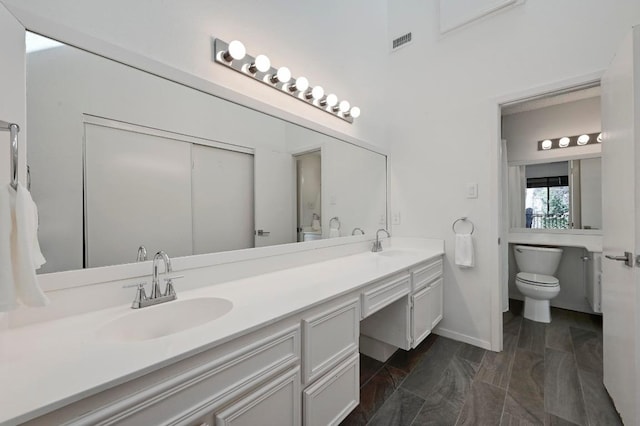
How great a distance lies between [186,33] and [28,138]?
0.80 metres

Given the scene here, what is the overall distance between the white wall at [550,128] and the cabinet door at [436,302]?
84.5 inches

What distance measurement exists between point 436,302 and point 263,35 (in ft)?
7.49

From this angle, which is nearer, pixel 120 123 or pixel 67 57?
pixel 67 57

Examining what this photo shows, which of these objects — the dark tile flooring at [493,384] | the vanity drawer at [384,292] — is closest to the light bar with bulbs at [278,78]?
the vanity drawer at [384,292]

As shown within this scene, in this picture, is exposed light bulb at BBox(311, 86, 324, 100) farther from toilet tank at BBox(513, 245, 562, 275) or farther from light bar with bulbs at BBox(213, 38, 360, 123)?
toilet tank at BBox(513, 245, 562, 275)

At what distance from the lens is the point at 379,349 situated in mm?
1991

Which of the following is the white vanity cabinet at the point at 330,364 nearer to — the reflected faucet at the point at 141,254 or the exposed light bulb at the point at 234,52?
the reflected faucet at the point at 141,254

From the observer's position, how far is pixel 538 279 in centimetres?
260

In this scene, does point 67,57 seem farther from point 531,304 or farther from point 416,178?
point 531,304

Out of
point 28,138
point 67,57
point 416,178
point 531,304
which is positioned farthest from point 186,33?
point 531,304

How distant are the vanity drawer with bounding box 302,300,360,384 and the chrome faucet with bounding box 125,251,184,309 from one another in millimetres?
560

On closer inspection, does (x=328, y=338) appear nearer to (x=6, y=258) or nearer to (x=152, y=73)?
(x=6, y=258)

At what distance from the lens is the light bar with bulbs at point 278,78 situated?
1.39 m

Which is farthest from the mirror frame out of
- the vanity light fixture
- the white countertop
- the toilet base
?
the vanity light fixture
